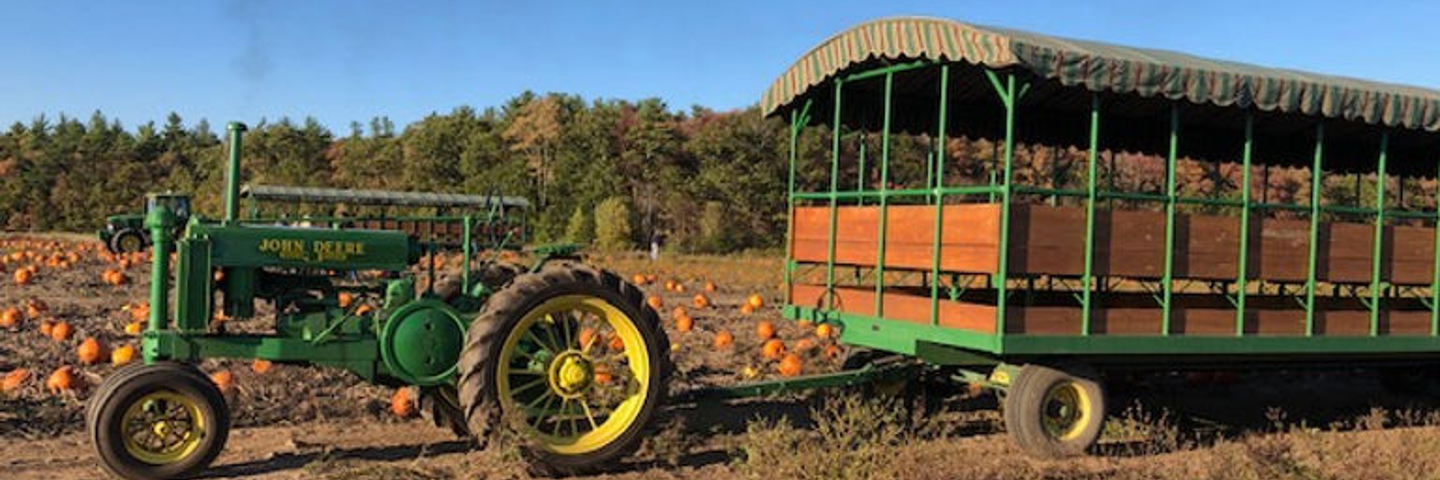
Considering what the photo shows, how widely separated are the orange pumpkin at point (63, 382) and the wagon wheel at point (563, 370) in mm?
3649

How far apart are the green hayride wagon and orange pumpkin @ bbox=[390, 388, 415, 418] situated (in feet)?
9.48

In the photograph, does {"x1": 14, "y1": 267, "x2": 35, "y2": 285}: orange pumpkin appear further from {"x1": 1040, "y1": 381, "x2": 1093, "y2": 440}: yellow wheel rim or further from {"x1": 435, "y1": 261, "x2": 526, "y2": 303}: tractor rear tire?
{"x1": 1040, "y1": 381, "x2": 1093, "y2": 440}: yellow wheel rim

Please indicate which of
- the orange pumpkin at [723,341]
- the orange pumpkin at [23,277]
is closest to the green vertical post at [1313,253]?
the orange pumpkin at [723,341]

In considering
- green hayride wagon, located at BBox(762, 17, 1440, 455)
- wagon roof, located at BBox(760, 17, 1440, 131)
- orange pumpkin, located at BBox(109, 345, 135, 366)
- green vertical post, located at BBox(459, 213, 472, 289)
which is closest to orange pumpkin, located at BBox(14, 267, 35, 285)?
orange pumpkin, located at BBox(109, 345, 135, 366)

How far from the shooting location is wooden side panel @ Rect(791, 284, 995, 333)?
6.47m

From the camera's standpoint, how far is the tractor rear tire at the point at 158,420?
524cm

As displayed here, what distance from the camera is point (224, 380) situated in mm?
7656

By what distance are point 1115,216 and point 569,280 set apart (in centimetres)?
324

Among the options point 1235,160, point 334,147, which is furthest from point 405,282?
point 334,147

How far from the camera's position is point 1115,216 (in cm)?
658

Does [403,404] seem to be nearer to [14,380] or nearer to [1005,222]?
[14,380]

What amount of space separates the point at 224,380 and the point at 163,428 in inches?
90.5

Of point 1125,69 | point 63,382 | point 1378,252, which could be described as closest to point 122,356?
point 63,382

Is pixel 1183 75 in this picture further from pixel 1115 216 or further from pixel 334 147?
pixel 334 147
